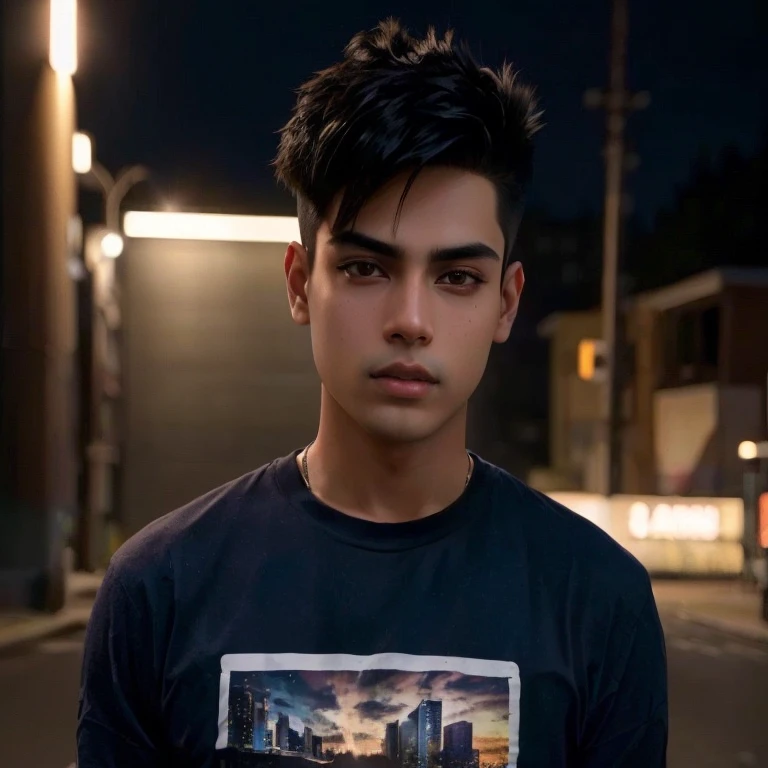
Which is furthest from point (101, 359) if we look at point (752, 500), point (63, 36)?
point (752, 500)

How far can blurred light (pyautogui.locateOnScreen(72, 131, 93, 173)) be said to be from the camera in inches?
679

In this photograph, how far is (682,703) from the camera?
9.22 metres

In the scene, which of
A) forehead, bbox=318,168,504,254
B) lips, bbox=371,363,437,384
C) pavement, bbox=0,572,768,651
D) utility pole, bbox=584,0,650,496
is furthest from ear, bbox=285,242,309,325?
utility pole, bbox=584,0,650,496

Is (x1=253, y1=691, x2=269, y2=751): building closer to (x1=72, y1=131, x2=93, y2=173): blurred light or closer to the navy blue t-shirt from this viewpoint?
the navy blue t-shirt

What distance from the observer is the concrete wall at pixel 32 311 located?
47.6ft

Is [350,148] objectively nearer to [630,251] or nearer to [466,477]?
[466,477]

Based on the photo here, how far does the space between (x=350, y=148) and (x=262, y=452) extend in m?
9.23

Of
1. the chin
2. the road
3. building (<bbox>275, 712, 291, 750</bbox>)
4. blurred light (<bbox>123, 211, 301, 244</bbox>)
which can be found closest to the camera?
building (<bbox>275, 712, 291, 750</bbox>)

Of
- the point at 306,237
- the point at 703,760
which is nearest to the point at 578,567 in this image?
the point at 306,237

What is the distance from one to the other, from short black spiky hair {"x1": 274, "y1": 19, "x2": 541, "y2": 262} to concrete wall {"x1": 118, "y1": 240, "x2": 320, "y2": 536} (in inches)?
347

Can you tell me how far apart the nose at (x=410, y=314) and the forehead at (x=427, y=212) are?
7cm

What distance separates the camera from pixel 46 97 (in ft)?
48.6

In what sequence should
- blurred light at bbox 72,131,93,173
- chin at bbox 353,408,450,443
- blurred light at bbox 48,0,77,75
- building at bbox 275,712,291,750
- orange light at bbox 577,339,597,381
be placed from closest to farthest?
building at bbox 275,712,291,750
chin at bbox 353,408,450,443
blurred light at bbox 48,0,77,75
blurred light at bbox 72,131,93,173
orange light at bbox 577,339,597,381

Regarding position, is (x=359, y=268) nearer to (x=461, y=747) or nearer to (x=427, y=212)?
(x=427, y=212)
